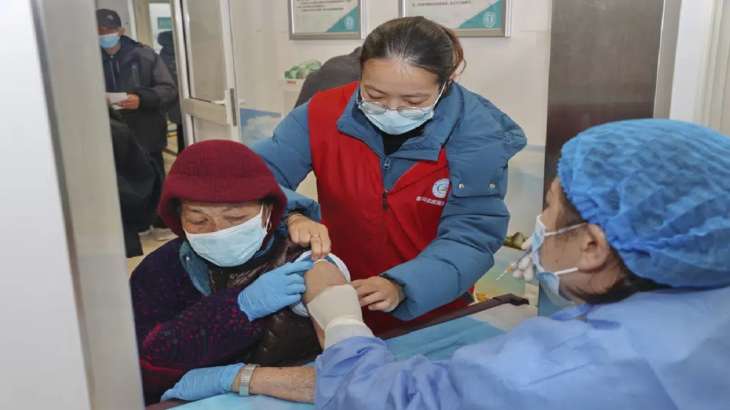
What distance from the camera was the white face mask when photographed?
1367 mm

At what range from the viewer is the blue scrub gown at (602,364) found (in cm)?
71

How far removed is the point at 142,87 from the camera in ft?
13.1

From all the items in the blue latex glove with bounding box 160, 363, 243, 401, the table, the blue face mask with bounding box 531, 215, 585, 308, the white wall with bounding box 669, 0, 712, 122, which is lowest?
the table

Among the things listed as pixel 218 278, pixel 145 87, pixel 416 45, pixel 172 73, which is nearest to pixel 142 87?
pixel 145 87

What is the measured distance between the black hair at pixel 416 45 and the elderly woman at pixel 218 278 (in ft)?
1.23

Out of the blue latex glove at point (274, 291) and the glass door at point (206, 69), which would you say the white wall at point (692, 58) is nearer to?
the blue latex glove at point (274, 291)

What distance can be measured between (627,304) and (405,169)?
0.86 m

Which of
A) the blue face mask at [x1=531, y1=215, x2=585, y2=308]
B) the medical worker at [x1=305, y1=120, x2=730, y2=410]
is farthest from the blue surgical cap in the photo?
the blue face mask at [x1=531, y1=215, x2=585, y2=308]

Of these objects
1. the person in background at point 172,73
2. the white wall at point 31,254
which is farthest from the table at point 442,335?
the person in background at point 172,73

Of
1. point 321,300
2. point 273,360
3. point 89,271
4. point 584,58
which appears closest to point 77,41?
point 89,271

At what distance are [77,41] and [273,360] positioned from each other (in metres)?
0.94

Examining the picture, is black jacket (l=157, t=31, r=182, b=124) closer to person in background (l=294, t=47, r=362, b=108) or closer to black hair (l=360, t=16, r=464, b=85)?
person in background (l=294, t=47, r=362, b=108)

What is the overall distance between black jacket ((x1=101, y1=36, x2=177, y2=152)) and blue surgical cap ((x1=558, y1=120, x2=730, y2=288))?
3.52m

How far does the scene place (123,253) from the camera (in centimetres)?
69
